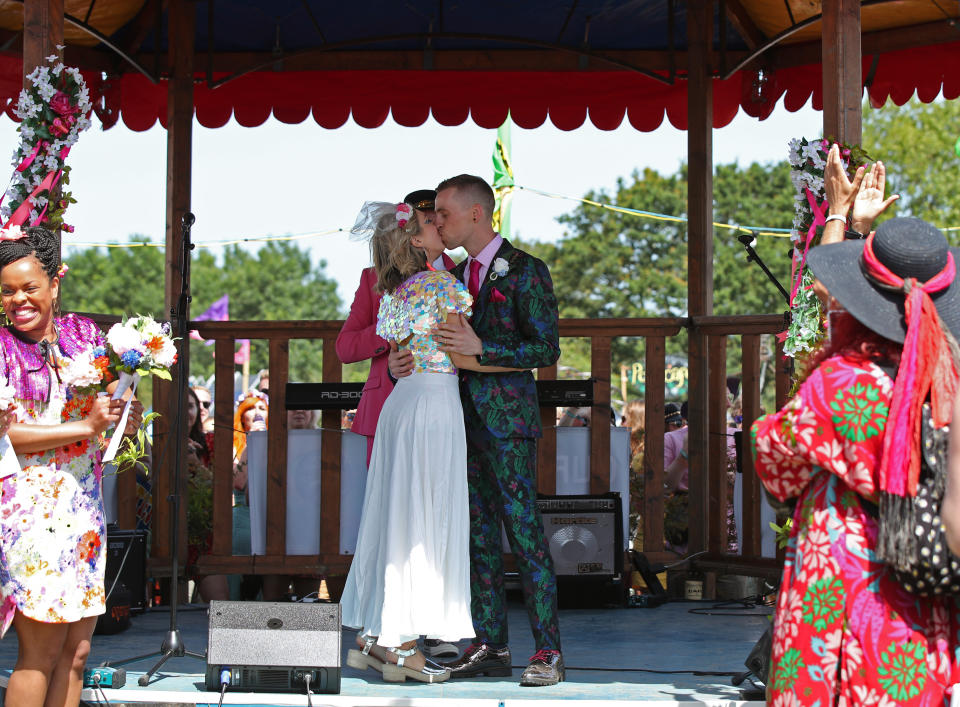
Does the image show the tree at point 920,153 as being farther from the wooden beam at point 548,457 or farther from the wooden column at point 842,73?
the wooden column at point 842,73

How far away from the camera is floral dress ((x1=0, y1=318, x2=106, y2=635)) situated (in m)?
3.74

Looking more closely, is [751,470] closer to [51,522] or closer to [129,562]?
[129,562]

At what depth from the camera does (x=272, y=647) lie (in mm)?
4473

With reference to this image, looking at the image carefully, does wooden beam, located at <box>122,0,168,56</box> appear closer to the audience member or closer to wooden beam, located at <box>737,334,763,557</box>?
the audience member

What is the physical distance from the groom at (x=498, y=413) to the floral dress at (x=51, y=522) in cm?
154

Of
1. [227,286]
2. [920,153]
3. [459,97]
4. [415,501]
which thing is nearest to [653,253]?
[920,153]

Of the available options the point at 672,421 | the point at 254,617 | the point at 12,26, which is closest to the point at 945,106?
the point at 672,421

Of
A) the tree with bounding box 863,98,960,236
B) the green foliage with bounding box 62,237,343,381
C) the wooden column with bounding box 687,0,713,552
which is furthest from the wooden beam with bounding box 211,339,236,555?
the green foliage with bounding box 62,237,343,381

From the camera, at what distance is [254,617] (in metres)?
→ 4.49

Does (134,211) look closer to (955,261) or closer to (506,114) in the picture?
(506,114)

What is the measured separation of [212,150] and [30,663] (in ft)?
167

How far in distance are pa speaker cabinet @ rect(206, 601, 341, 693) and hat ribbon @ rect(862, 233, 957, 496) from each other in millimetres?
2461

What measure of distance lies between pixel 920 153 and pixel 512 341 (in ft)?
119

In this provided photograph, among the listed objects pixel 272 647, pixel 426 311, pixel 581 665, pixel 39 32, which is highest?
pixel 39 32
